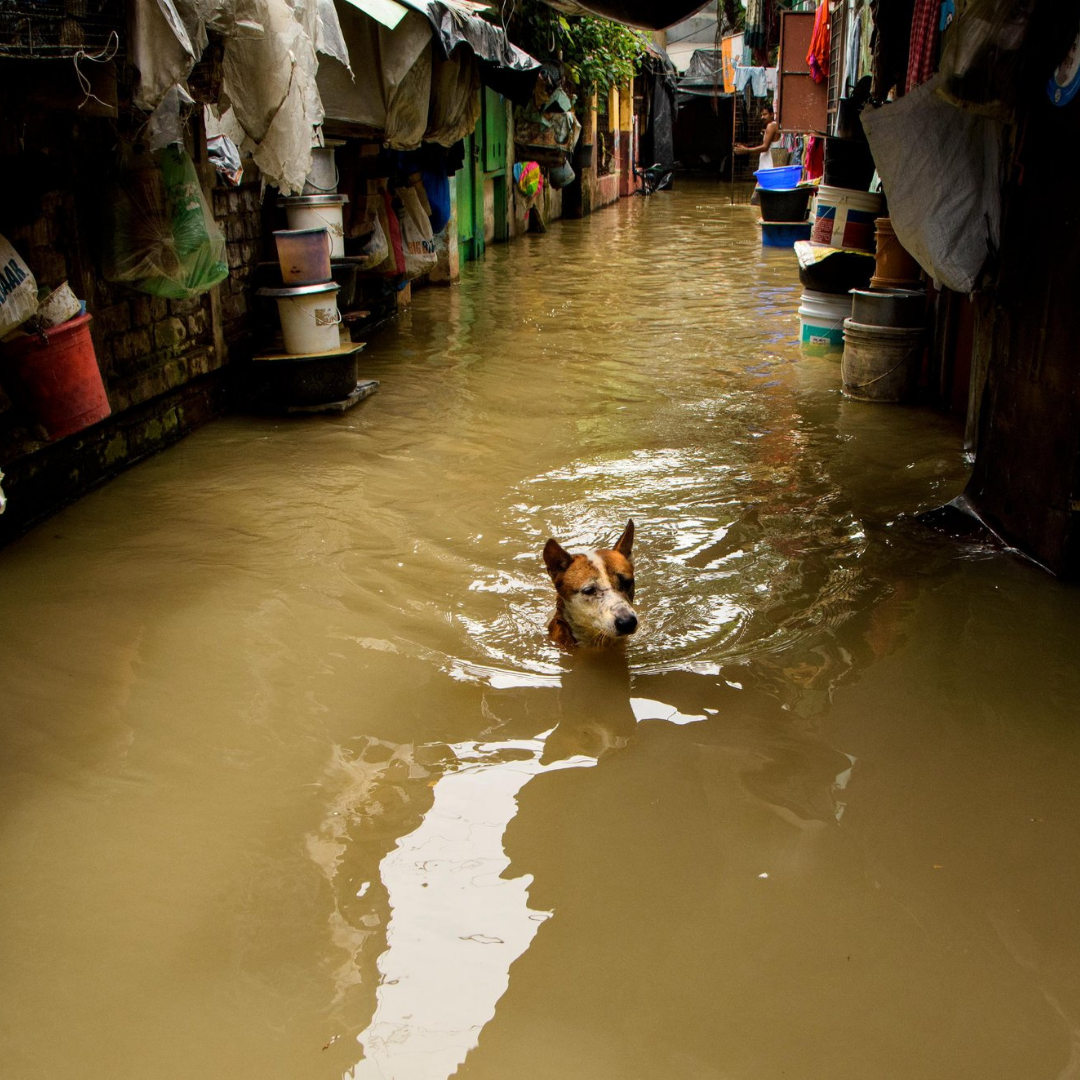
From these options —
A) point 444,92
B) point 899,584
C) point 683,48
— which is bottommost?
point 899,584

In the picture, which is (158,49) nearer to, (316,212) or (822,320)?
(316,212)

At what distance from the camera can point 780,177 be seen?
16188mm

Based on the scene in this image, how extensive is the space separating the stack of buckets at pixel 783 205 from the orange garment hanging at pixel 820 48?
514cm

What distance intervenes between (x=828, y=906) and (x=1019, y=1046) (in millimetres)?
551

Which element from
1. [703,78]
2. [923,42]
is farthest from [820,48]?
[703,78]

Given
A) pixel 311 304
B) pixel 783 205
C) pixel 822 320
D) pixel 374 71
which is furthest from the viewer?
pixel 783 205

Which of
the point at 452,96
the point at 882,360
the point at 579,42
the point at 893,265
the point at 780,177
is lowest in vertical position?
the point at 882,360

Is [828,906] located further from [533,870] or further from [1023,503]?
[1023,503]

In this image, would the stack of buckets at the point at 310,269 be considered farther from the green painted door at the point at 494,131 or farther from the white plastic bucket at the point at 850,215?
the green painted door at the point at 494,131

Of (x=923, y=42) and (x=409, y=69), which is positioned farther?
(x=409, y=69)

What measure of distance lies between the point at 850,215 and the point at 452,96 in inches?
149

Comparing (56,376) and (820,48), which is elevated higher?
(820,48)

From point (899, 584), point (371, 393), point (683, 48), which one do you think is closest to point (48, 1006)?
point (899, 584)

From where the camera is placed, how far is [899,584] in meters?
4.72
